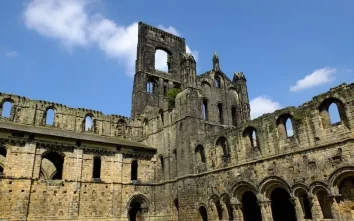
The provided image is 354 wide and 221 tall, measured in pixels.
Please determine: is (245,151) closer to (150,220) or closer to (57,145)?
(150,220)

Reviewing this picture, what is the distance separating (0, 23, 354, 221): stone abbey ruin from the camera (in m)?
14.2

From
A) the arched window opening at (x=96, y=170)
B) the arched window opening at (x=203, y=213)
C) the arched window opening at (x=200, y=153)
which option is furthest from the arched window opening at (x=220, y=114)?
the arched window opening at (x=96, y=170)

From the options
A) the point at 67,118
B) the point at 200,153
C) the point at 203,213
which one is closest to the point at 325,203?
the point at 203,213

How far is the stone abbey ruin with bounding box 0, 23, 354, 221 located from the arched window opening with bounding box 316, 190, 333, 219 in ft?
0.16

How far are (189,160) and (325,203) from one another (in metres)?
9.76

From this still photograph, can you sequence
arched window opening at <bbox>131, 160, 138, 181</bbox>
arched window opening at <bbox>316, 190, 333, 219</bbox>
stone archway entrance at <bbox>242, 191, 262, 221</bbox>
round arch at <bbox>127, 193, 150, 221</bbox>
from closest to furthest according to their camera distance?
arched window opening at <bbox>316, 190, 333, 219</bbox>
stone archway entrance at <bbox>242, 191, 262, 221</bbox>
round arch at <bbox>127, 193, 150, 221</bbox>
arched window opening at <bbox>131, 160, 138, 181</bbox>

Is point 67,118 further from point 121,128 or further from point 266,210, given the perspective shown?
point 266,210

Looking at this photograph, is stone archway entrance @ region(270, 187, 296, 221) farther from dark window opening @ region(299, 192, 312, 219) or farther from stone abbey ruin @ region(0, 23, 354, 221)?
dark window opening @ region(299, 192, 312, 219)

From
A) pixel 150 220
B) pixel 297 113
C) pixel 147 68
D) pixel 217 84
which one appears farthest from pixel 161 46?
pixel 297 113

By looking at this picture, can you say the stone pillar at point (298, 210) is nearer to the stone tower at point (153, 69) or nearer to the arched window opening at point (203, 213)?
the arched window opening at point (203, 213)

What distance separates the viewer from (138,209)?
80.7 ft

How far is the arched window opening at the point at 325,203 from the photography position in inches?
539

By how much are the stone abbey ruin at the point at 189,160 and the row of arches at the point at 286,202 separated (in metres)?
0.05

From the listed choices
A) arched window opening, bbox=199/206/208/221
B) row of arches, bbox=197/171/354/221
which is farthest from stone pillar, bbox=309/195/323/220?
arched window opening, bbox=199/206/208/221
